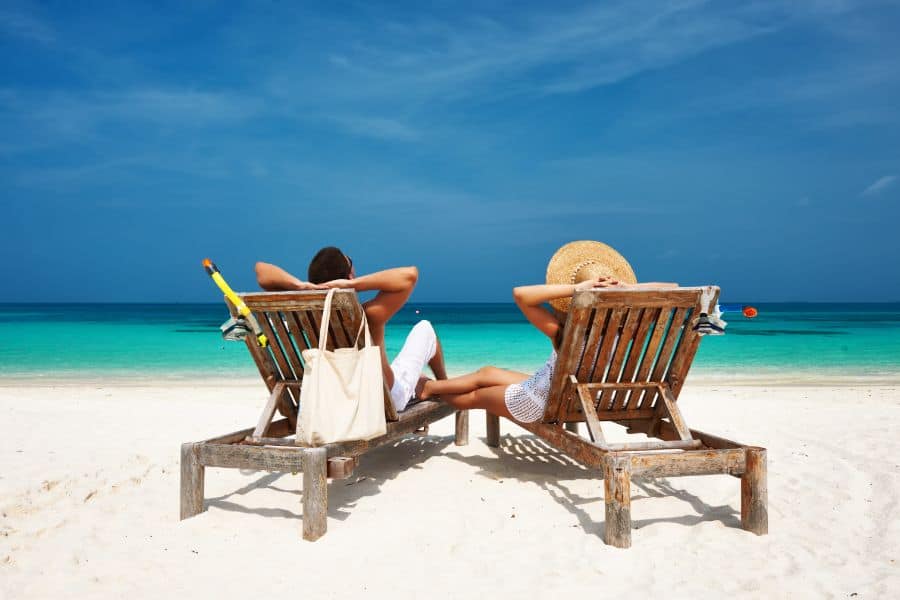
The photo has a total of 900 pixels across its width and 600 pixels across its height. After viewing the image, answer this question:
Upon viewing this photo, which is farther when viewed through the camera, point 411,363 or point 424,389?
point 424,389

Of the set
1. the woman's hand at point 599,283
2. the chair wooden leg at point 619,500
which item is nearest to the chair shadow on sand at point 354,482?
the chair wooden leg at point 619,500

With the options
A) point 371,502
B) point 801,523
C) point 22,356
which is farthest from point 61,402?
point 22,356

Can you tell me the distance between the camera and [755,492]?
327 cm

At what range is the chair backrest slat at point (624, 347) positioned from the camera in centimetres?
341

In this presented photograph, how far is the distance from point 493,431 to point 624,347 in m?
2.09

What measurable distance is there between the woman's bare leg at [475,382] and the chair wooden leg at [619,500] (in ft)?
4.39

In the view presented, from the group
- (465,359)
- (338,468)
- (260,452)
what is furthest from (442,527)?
(465,359)

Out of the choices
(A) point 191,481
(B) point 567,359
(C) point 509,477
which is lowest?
(C) point 509,477

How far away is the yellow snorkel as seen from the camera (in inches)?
123

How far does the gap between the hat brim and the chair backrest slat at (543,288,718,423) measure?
36cm

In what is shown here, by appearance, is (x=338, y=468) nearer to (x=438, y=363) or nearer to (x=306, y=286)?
(x=306, y=286)

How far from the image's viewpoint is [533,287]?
3658 mm

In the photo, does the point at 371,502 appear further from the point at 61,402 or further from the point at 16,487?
the point at 61,402

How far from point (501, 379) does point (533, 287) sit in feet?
3.26
